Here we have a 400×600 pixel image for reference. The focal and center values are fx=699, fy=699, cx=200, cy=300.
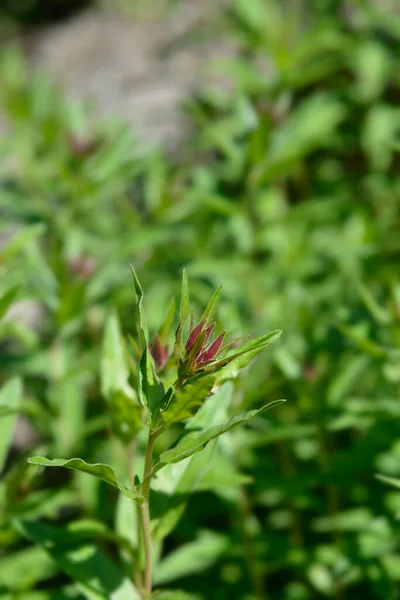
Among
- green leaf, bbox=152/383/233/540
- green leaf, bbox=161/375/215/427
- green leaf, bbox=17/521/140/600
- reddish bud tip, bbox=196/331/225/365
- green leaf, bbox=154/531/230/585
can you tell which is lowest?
green leaf, bbox=154/531/230/585

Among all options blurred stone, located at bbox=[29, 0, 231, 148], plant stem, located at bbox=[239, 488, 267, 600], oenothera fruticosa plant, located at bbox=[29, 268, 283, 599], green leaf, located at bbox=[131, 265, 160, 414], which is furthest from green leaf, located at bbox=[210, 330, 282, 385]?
blurred stone, located at bbox=[29, 0, 231, 148]

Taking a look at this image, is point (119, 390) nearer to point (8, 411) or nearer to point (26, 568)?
point (8, 411)

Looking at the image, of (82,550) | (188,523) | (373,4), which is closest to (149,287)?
(188,523)

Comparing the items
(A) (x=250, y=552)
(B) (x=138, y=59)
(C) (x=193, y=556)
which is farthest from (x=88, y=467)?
(B) (x=138, y=59)

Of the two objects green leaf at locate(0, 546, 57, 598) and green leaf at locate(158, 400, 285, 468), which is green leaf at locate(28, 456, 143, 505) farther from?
green leaf at locate(0, 546, 57, 598)

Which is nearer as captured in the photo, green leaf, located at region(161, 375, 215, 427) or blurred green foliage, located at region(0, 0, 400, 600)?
green leaf, located at region(161, 375, 215, 427)

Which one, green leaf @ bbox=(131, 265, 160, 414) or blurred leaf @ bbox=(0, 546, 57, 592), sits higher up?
green leaf @ bbox=(131, 265, 160, 414)

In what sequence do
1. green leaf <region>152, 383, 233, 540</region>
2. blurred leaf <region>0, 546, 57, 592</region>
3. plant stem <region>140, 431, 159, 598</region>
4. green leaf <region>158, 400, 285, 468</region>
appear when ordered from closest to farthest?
green leaf <region>158, 400, 285, 468</region>, plant stem <region>140, 431, 159, 598</region>, green leaf <region>152, 383, 233, 540</region>, blurred leaf <region>0, 546, 57, 592</region>
